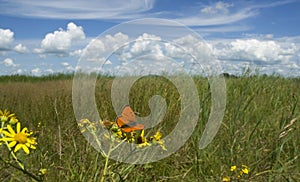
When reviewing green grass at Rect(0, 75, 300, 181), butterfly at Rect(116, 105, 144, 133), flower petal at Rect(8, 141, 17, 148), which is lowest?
green grass at Rect(0, 75, 300, 181)

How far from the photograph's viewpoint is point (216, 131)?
235cm

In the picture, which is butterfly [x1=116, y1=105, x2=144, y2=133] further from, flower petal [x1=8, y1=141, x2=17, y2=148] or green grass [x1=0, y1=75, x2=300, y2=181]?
flower petal [x1=8, y1=141, x2=17, y2=148]

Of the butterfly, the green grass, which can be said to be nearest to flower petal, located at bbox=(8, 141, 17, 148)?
the green grass

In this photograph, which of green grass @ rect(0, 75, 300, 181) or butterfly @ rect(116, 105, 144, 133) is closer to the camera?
butterfly @ rect(116, 105, 144, 133)

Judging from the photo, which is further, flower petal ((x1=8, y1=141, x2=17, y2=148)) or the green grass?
the green grass

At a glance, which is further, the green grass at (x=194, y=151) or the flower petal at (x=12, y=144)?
the green grass at (x=194, y=151)

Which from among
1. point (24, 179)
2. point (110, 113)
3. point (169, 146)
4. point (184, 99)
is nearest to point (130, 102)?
point (110, 113)

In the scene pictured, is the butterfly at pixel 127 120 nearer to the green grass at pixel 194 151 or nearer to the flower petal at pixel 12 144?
the green grass at pixel 194 151

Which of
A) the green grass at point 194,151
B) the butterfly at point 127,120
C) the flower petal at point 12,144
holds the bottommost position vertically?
the green grass at point 194,151

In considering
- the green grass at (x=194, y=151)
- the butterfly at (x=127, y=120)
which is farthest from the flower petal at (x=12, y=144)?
the butterfly at (x=127, y=120)

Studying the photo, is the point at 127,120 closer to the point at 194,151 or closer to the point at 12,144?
the point at 12,144

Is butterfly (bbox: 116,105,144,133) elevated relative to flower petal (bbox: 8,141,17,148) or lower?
elevated

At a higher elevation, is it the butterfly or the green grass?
the butterfly

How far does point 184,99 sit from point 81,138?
1409 millimetres
